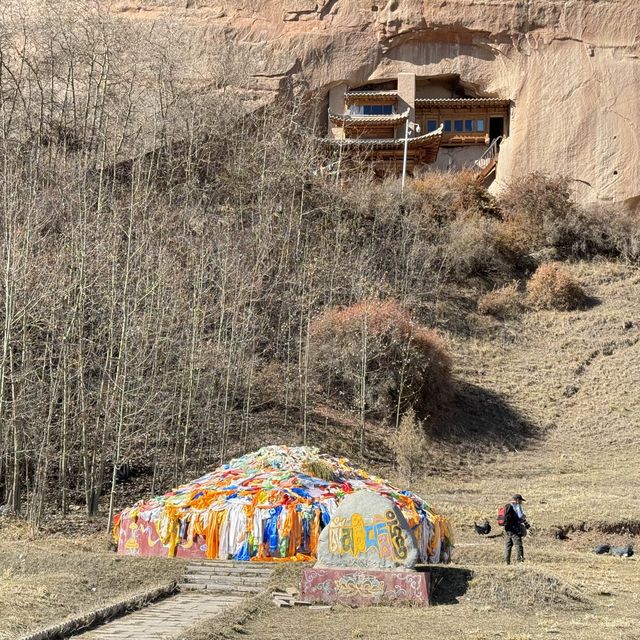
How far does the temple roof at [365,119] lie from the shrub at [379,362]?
1286 centimetres

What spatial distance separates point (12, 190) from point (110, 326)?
12.0 ft

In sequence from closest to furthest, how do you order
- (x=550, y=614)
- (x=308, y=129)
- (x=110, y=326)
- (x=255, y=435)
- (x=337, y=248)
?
(x=550, y=614)
(x=110, y=326)
(x=255, y=435)
(x=337, y=248)
(x=308, y=129)

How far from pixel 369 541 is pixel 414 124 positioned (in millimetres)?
31000

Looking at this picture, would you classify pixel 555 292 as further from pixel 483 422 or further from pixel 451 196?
pixel 483 422

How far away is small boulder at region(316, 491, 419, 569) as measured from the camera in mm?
10719

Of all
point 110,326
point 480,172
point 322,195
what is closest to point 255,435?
point 110,326

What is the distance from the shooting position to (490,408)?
2847cm

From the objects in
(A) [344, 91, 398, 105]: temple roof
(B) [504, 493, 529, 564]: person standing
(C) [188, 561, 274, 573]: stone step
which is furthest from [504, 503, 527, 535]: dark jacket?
(A) [344, 91, 398, 105]: temple roof

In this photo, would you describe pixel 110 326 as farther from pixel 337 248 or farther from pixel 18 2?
pixel 18 2

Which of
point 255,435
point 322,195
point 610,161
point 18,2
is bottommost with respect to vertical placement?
point 255,435

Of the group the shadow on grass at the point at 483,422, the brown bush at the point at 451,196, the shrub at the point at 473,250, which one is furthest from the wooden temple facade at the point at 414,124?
the shadow on grass at the point at 483,422

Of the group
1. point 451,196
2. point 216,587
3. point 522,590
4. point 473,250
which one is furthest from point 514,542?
point 451,196

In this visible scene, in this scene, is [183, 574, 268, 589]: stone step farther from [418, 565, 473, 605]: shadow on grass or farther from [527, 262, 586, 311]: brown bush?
[527, 262, 586, 311]: brown bush

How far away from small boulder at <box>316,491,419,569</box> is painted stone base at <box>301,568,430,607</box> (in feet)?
0.43
